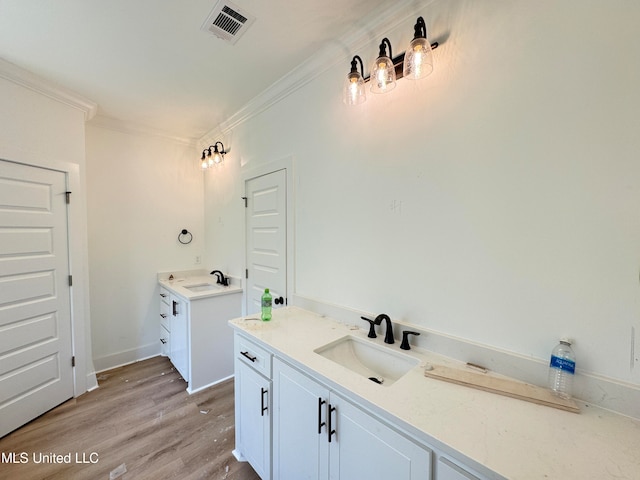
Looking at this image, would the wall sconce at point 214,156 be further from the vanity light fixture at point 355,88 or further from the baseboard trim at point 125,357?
the baseboard trim at point 125,357

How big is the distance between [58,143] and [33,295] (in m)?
1.29

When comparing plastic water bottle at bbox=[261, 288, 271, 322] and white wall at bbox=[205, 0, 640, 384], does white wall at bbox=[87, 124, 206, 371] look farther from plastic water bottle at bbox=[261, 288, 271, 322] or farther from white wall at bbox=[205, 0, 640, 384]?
white wall at bbox=[205, 0, 640, 384]

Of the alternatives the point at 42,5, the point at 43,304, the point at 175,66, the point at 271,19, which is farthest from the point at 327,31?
the point at 43,304

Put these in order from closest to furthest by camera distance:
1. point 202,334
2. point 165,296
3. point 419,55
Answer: point 419,55, point 202,334, point 165,296

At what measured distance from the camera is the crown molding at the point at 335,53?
54.7 inches

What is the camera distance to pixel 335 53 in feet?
5.65

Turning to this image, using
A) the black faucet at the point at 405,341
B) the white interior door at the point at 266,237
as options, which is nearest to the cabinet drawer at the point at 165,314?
the white interior door at the point at 266,237

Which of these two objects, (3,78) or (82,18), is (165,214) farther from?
(82,18)

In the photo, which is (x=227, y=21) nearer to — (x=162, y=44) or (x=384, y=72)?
(x=162, y=44)

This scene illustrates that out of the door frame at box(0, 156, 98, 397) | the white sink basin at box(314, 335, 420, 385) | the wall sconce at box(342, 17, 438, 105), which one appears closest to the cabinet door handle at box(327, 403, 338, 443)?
the white sink basin at box(314, 335, 420, 385)

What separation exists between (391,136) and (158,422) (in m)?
2.72

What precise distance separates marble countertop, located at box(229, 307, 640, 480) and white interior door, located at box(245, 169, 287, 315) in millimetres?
1216

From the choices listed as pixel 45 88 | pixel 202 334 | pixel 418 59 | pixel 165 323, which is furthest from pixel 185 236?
pixel 418 59

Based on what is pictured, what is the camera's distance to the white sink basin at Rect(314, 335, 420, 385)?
1.30 m
